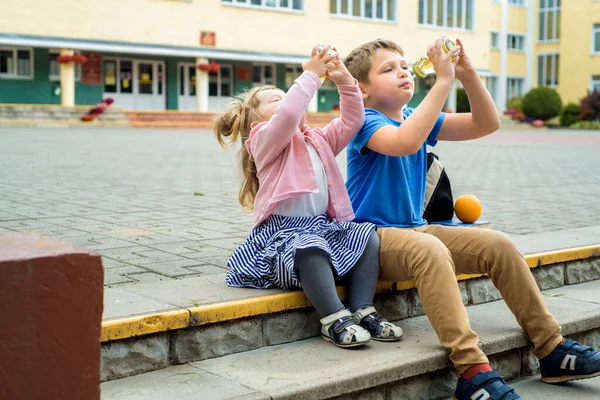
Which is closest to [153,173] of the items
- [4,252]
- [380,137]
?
[380,137]

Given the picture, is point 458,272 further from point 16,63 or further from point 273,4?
point 273,4

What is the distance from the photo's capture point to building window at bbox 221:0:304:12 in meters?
35.5

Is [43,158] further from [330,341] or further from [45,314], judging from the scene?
[45,314]

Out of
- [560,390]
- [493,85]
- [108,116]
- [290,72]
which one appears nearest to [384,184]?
[560,390]

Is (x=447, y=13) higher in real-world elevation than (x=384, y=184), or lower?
higher

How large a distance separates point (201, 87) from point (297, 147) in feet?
103

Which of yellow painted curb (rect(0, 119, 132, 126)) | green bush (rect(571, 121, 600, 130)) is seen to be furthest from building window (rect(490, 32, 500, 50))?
yellow painted curb (rect(0, 119, 132, 126))

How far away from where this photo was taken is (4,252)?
7.19ft

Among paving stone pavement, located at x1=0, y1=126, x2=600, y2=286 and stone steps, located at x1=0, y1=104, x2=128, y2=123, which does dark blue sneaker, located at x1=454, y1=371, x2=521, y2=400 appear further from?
stone steps, located at x1=0, y1=104, x2=128, y2=123

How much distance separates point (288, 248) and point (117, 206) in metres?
3.54

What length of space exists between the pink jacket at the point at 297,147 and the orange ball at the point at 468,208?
39.2 inches

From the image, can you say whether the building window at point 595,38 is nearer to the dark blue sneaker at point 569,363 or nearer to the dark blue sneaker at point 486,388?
the dark blue sneaker at point 569,363

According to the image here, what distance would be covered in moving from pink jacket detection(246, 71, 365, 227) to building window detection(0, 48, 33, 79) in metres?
30.4

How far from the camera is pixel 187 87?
36750 mm
